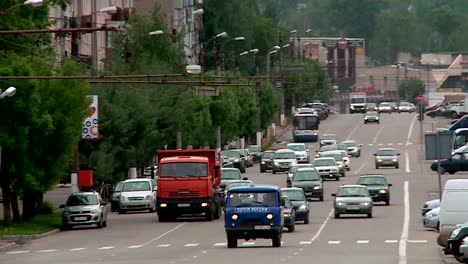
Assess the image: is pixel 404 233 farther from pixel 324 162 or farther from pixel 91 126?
pixel 324 162

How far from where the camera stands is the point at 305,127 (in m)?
137

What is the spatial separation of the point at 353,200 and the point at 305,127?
253ft

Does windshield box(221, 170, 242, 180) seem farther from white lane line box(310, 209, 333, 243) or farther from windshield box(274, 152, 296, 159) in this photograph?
windshield box(274, 152, 296, 159)

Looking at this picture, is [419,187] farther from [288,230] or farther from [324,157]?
[288,230]

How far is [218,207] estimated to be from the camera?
6147 centimetres

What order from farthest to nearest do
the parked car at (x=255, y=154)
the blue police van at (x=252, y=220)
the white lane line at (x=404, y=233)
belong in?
the parked car at (x=255, y=154)
the blue police van at (x=252, y=220)
the white lane line at (x=404, y=233)

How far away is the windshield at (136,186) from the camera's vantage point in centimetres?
6650

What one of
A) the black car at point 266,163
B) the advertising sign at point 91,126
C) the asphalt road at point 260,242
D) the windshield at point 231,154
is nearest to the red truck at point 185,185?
the asphalt road at point 260,242

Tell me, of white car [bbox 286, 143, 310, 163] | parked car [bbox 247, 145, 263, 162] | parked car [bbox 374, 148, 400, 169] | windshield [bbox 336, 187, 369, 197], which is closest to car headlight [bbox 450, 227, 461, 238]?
windshield [bbox 336, 187, 369, 197]

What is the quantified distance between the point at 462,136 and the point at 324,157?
17.3 meters

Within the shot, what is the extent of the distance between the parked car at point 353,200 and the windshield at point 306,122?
249 ft

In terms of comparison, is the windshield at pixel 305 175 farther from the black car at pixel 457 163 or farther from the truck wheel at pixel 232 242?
the truck wheel at pixel 232 242

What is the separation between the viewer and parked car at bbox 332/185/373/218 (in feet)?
198

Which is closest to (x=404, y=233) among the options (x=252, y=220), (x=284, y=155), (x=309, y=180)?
(x=252, y=220)
